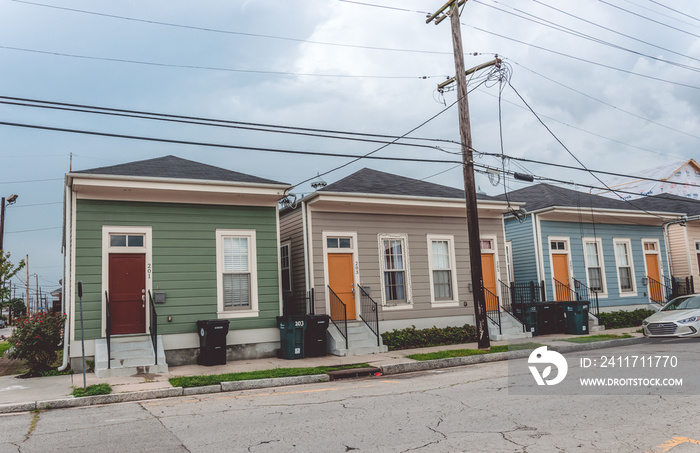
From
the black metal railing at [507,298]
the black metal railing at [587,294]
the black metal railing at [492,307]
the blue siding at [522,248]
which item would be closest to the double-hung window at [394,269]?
the black metal railing at [492,307]

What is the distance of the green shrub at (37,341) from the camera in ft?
39.0

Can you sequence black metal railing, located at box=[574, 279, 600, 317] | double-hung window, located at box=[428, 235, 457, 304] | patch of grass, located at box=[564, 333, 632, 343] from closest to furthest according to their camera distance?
1. patch of grass, located at box=[564, 333, 632, 343]
2. double-hung window, located at box=[428, 235, 457, 304]
3. black metal railing, located at box=[574, 279, 600, 317]

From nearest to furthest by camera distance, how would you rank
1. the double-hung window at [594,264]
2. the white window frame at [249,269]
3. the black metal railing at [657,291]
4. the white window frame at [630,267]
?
the white window frame at [249,269]
the double-hung window at [594,264]
the white window frame at [630,267]
the black metal railing at [657,291]

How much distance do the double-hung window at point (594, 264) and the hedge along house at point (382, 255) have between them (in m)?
4.75

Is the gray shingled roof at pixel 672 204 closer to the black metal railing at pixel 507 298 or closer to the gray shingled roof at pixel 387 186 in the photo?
the black metal railing at pixel 507 298

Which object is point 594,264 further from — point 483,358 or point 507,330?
point 483,358

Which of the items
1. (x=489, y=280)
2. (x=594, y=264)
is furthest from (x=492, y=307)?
(x=594, y=264)

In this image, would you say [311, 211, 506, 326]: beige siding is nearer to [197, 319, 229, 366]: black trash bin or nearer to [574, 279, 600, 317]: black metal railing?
[197, 319, 229, 366]: black trash bin

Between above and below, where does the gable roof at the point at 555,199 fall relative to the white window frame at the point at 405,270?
above

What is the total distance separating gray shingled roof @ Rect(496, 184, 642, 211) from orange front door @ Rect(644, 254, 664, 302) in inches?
91.7

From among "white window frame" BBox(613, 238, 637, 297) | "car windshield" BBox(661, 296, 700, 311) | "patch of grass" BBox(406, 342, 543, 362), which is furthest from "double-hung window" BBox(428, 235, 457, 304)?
"white window frame" BBox(613, 238, 637, 297)

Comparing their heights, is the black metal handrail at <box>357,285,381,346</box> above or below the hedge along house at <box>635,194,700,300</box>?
below

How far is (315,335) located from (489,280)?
23.9ft

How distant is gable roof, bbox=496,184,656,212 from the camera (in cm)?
2092
